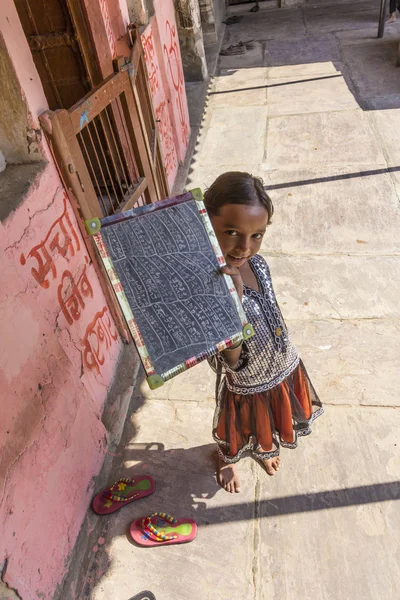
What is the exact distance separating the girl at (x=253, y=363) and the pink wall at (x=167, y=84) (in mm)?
3351

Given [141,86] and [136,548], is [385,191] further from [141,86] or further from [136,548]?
[136,548]

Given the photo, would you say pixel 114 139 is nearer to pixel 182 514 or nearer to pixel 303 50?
pixel 182 514

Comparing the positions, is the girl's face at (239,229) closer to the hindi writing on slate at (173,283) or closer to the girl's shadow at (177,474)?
the hindi writing on slate at (173,283)

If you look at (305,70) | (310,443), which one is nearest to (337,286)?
(310,443)

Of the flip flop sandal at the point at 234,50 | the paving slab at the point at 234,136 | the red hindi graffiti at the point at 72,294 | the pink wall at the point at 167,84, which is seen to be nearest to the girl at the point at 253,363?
the red hindi graffiti at the point at 72,294

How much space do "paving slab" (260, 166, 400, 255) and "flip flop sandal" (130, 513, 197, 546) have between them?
253 cm

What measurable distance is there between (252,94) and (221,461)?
21.3 feet

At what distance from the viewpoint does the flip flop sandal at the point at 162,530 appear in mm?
2209

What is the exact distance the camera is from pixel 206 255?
1593 millimetres

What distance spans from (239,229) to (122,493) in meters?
1.67

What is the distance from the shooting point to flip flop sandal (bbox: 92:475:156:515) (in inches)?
93.0

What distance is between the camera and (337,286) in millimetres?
3580

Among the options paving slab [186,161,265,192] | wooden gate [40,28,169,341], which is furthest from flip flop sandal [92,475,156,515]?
paving slab [186,161,265,192]

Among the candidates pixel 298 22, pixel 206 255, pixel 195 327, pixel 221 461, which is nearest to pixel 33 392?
pixel 195 327
